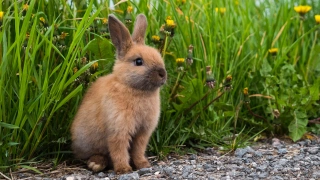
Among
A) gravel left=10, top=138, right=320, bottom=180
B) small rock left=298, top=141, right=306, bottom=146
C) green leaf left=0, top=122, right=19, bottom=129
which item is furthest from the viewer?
small rock left=298, top=141, right=306, bottom=146

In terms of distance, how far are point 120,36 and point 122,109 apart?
0.55 m

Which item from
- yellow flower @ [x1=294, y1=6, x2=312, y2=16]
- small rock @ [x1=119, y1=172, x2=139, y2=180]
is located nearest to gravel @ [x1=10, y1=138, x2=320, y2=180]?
small rock @ [x1=119, y1=172, x2=139, y2=180]

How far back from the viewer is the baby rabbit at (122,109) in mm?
4504

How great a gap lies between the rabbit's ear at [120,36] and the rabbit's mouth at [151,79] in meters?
0.28

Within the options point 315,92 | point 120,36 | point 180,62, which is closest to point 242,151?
point 180,62

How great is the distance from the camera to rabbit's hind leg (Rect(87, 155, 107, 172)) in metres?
4.64

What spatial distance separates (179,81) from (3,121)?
1506 mm

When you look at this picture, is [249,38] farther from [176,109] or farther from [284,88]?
[176,109]

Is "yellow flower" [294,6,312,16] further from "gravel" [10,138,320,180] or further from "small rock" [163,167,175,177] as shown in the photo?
"small rock" [163,167,175,177]

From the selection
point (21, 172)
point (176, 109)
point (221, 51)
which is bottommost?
point (21, 172)

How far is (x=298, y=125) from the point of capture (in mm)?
5547

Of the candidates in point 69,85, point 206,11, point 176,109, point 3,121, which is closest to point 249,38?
point 206,11

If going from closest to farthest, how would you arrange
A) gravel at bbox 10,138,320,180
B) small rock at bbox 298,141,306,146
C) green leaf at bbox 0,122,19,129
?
green leaf at bbox 0,122,19,129, gravel at bbox 10,138,320,180, small rock at bbox 298,141,306,146

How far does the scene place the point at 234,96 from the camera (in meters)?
5.90
